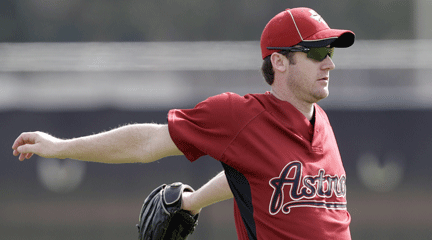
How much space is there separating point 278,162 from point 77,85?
655cm

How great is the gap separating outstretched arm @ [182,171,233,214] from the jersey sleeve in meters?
0.53

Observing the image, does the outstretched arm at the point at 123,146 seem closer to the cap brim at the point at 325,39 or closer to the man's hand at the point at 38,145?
the man's hand at the point at 38,145

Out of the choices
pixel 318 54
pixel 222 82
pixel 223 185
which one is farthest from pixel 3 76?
pixel 318 54

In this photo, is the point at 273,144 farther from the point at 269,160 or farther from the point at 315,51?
the point at 315,51

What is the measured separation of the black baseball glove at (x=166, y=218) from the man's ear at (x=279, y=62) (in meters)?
0.92

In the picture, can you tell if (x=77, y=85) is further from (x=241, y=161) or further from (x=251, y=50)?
(x=241, y=161)

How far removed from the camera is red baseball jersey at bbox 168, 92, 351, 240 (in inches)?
78.9

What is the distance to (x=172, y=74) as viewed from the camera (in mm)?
8617

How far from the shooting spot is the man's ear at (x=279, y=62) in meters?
2.14

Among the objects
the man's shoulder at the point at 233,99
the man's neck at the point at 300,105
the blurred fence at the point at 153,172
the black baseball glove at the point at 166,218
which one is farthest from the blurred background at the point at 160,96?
the man's shoulder at the point at 233,99

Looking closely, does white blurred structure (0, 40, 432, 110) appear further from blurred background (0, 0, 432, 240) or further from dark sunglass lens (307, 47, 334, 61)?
dark sunglass lens (307, 47, 334, 61)

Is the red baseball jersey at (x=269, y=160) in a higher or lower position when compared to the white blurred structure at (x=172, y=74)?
lower

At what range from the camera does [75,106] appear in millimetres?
7051

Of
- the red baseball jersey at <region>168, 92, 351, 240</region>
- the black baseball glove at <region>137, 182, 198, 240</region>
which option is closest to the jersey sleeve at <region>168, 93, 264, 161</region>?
the red baseball jersey at <region>168, 92, 351, 240</region>
